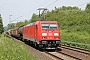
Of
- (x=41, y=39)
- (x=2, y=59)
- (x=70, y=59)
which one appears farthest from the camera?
(x=41, y=39)

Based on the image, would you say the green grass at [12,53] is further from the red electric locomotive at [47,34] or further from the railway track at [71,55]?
the red electric locomotive at [47,34]

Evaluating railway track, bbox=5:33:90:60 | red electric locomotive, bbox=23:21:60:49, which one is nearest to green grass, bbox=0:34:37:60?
railway track, bbox=5:33:90:60

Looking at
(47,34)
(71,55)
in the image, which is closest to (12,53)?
(71,55)

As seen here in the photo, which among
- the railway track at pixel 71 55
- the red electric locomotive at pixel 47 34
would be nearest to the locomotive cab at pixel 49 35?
the red electric locomotive at pixel 47 34

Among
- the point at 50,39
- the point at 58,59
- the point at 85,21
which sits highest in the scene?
the point at 85,21

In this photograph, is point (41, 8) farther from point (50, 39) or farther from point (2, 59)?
point (2, 59)

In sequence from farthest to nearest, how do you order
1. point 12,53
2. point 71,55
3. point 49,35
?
point 49,35, point 71,55, point 12,53

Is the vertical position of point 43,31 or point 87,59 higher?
point 43,31

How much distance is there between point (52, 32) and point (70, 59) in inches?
257

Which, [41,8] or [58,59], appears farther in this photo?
[41,8]

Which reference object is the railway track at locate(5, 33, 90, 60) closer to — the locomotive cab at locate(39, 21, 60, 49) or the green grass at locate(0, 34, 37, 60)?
the locomotive cab at locate(39, 21, 60, 49)

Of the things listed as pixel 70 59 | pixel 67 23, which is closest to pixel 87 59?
pixel 70 59

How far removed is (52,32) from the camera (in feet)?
75.4

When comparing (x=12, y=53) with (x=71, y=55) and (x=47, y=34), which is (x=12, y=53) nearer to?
(x=71, y=55)
